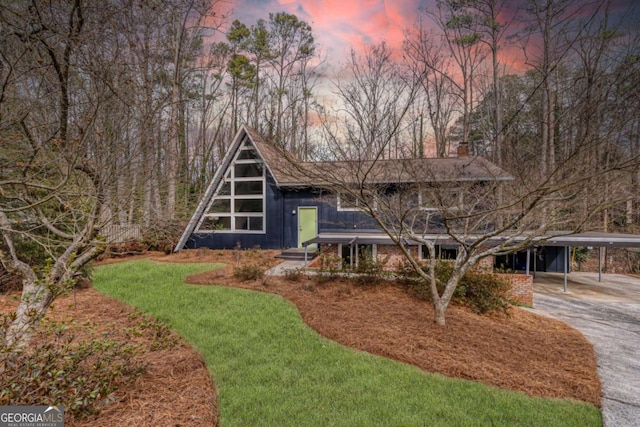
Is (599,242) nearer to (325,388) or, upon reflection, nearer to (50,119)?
(325,388)

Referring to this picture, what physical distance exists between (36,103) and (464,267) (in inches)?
251

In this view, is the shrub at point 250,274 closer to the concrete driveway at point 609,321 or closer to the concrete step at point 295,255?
the concrete step at point 295,255

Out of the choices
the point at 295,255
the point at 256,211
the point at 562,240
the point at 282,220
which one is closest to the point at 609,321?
the point at 562,240

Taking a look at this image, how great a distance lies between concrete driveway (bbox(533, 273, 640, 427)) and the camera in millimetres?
3508

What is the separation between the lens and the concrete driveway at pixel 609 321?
3508mm

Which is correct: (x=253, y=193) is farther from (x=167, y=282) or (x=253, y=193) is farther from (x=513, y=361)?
(x=513, y=361)

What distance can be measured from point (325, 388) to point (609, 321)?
23.0 ft

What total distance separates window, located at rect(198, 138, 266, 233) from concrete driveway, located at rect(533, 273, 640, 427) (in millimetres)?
→ 10631

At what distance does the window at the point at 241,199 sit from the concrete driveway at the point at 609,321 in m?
10.6

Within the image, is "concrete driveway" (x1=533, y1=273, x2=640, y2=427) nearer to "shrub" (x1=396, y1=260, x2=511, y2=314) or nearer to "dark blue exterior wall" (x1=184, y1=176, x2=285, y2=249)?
"shrub" (x1=396, y1=260, x2=511, y2=314)

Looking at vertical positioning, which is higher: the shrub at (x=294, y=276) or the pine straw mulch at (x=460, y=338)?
the shrub at (x=294, y=276)

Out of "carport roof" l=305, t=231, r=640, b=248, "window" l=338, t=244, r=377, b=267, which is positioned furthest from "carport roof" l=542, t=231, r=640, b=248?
"window" l=338, t=244, r=377, b=267

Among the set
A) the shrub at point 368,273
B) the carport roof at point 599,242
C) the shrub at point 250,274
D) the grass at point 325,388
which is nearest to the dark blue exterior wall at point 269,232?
the shrub at point 250,274

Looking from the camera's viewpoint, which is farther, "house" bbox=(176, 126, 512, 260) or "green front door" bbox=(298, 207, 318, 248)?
"green front door" bbox=(298, 207, 318, 248)
